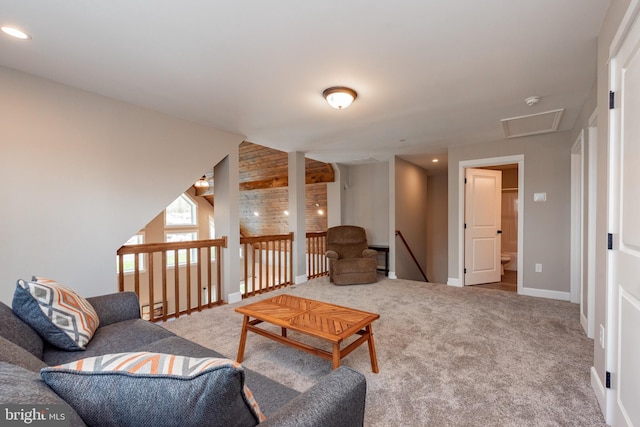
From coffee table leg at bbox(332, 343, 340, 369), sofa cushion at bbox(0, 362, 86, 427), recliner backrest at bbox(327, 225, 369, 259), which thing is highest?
sofa cushion at bbox(0, 362, 86, 427)

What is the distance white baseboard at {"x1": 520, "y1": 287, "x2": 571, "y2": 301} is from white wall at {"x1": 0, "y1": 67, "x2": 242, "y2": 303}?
4.71 metres

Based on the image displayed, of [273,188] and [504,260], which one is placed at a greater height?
[273,188]

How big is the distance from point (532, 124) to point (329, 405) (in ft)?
13.4

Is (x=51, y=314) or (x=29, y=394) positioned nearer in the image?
(x=29, y=394)

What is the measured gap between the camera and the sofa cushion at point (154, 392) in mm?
637

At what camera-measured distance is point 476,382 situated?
6.39 ft

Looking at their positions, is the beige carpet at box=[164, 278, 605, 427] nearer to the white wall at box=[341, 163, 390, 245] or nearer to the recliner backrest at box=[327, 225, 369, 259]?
the recliner backrest at box=[327, 225, 369, 259]

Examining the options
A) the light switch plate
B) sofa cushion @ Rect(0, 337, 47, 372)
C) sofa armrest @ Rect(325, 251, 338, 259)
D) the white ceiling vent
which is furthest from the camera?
sofa armrest @ Rect(325, 251, 338, 259)

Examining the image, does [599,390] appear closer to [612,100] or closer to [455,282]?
[612,100]

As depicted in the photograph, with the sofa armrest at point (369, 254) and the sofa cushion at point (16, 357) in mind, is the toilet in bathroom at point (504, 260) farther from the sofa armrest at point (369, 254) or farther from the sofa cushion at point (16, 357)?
the sofa cushion at point (16, 357)

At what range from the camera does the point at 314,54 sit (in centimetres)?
204

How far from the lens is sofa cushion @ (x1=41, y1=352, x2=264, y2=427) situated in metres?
0.64

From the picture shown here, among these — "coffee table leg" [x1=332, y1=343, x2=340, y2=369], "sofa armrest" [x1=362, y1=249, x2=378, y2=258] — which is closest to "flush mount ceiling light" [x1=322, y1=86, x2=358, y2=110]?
"coffee table leg" [x1=332, y1=343, x2=340, y2=369]

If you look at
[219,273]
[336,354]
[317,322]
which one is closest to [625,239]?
[336,354]
